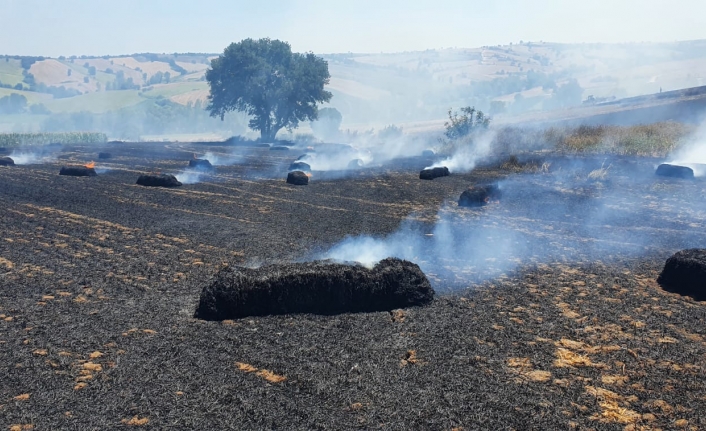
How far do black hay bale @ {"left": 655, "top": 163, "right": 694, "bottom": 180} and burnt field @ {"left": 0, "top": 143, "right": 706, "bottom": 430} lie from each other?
9.51 meters

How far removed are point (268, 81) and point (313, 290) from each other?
8368cm

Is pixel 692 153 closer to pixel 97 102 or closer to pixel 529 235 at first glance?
pixel 529 235

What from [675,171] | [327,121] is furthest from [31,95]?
[675,171]

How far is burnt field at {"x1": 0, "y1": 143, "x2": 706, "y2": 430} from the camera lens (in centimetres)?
725

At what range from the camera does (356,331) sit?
10.0 metres

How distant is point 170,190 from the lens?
2923 cm

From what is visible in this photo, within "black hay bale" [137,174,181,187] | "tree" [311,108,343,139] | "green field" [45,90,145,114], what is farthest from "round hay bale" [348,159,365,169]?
"green field" [45,90,145,114]

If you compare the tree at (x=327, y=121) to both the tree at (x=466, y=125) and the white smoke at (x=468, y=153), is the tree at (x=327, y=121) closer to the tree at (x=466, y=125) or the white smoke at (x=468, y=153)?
the tree at (x=466, y=125)

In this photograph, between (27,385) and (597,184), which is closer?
(27,385)

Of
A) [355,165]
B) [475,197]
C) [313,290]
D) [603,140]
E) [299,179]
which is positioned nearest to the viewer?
[313,290]

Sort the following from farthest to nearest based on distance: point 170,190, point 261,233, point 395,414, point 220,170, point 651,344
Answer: point 220,170, point 170,190, point 261,233, point 651,344, point 395,414

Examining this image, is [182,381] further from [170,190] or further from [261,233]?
[170,190]

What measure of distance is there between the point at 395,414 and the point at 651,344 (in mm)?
4864

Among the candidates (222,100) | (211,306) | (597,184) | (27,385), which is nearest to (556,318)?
(211,306)
